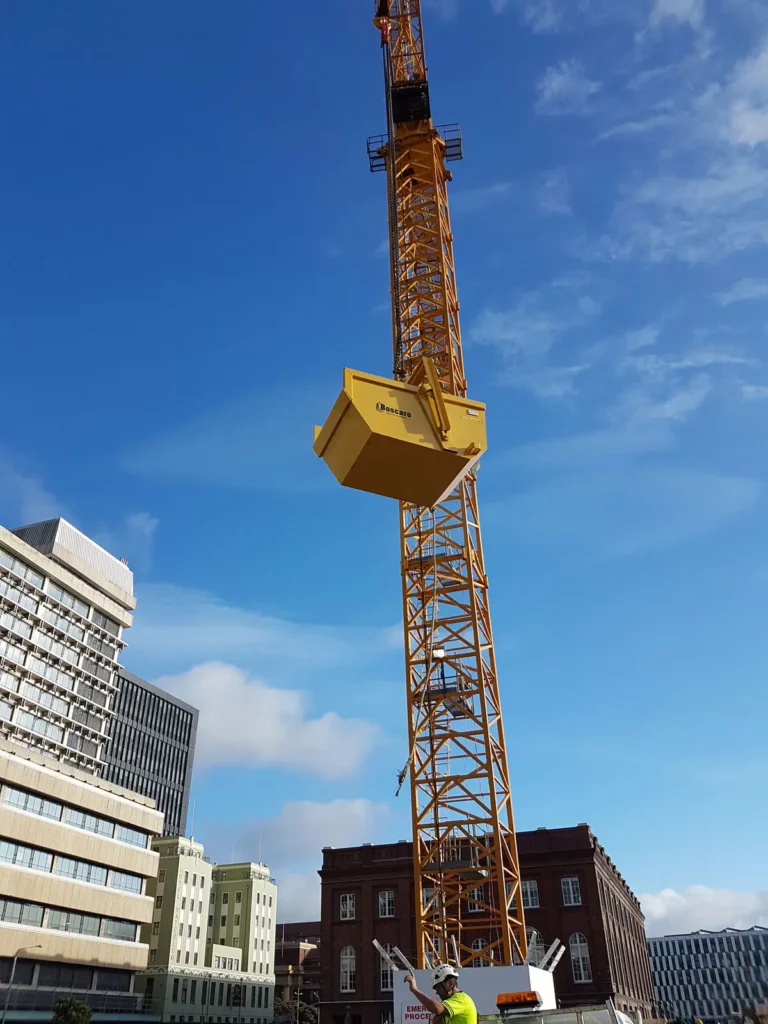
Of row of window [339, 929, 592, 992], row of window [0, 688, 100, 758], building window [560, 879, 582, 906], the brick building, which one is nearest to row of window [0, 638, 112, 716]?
row of window [0, 688, 100, 758]

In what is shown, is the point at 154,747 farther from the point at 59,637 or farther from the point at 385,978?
the point at 385,978

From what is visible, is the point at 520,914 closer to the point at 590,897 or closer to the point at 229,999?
the point at 590,897

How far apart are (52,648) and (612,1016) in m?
61.2

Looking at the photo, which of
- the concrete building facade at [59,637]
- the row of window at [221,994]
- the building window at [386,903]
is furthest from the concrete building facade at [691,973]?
the concrete building facade at [59,637]

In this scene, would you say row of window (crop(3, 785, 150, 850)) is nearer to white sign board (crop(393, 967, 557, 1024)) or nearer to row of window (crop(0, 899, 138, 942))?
row of window (crop(0, 899, 138, 942))

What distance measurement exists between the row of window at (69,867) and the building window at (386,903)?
66.8 feet

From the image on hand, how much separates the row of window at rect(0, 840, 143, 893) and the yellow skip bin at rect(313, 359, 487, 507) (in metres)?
46.4

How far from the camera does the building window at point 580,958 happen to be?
5269 centimetres

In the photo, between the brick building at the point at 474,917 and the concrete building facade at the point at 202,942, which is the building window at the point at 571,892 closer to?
the brick building at the point at 474,917

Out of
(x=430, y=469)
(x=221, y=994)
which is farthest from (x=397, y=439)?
(x=221, y=994)

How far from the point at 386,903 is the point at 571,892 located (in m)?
13.3

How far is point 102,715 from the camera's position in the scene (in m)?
68.0

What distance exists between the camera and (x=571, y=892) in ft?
182

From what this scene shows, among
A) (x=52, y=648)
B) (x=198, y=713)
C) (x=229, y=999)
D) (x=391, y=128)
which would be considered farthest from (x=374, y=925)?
(x=198, y=713)
